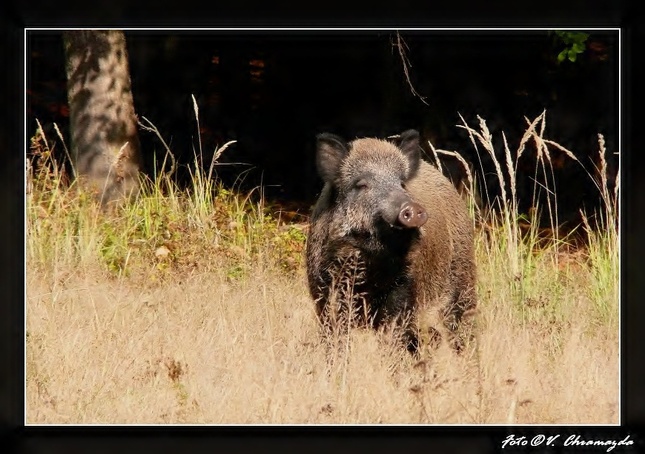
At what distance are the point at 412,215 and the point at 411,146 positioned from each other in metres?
0.83

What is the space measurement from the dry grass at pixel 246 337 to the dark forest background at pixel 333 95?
7.91 feet

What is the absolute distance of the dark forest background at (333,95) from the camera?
11188 millimetres

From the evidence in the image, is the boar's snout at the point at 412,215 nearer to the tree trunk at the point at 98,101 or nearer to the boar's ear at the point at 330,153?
the boar's ear at the point at 330,153

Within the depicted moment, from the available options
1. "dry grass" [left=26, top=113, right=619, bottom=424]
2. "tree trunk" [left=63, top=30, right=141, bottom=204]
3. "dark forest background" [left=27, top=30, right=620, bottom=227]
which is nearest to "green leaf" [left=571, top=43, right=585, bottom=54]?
"dry grass" [left=26, top=113, right=619, bottom=424]

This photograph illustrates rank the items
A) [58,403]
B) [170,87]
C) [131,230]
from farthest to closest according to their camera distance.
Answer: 1. [170,87]
2. [131,230]
3. [58,403]

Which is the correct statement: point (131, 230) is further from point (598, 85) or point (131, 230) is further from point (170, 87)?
point (598, 85)

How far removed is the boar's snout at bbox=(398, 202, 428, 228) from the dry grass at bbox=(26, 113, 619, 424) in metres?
0.66

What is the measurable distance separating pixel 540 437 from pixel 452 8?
205 cm

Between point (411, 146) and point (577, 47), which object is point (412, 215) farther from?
point (577, 47)

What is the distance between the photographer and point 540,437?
5.27 meters

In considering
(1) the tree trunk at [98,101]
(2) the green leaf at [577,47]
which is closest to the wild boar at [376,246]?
(2) the green leaf at [577,47]

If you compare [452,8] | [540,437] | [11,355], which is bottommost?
[540,437]

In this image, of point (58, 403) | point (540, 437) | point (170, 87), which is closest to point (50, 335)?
point (58, 403)

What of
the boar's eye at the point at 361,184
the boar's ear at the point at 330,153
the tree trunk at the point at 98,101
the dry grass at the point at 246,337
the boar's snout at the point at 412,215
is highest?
the tree trunk at the point at 98,101
